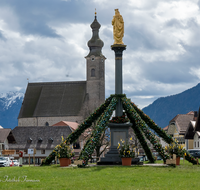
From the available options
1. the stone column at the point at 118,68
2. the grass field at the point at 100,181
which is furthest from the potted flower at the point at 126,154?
the stone column at the point at 118,68

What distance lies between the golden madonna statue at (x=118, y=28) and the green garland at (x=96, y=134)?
444 centimetres

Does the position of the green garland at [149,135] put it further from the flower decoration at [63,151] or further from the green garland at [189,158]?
the flower decoration at [63,151]

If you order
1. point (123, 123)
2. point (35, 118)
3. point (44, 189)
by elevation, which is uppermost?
point (35, 118)

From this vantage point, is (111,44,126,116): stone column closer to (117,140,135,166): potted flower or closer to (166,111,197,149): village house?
(117,140,135,166): potted flower

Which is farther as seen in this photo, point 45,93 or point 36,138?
point 45,93

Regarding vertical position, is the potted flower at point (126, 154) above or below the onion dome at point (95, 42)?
below

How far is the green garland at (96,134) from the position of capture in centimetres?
2985

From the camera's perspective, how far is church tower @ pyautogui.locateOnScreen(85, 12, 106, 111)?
395 ft

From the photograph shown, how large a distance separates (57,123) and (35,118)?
37.9 ft

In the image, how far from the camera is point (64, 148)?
98.4 feet

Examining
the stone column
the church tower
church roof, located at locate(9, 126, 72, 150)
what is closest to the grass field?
the stone column

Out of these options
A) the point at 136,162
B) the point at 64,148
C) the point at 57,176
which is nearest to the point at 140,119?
A: the point at 136,162

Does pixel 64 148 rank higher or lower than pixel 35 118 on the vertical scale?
lower

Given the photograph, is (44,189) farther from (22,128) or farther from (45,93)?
(45,93)
